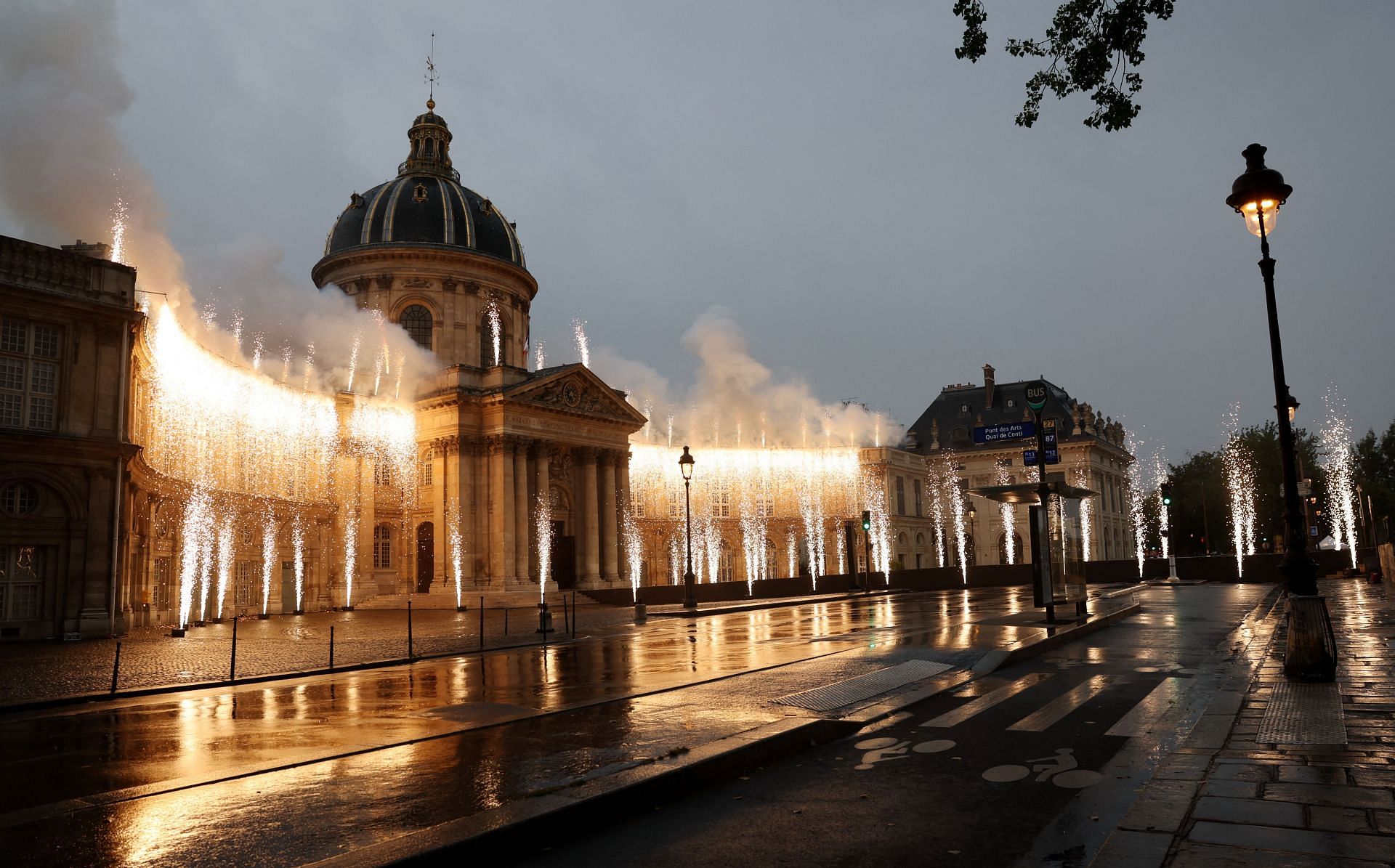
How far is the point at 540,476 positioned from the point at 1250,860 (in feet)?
150

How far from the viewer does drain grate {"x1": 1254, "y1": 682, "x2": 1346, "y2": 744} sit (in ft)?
24.8

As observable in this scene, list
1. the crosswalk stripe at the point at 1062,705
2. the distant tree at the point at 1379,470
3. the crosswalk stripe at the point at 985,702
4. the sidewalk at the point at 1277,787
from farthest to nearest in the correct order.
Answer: the distant tree at the point at 1379,470, the crosswalk stripe at the point at 985,702, the crosswalk stripe at the point at 1062,705, the sidewalk at the point at 1277,787

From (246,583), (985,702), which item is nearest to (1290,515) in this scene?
(985,702)

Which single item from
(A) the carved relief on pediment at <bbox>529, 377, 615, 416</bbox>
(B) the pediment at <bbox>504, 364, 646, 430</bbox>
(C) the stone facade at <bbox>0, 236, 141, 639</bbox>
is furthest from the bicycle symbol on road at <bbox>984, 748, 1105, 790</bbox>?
(A) the carved relief on pediment at <bbox>529, 377, 615, 416</bbox>

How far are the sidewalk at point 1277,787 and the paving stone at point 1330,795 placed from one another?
0.01 meters

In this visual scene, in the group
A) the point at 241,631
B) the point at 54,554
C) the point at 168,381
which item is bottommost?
the point at 241,631

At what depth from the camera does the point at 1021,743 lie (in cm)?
845

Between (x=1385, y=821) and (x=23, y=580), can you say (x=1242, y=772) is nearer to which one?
(x=1385, y=821)

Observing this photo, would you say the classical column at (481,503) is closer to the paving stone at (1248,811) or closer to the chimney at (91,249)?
the chimney at (91,249)

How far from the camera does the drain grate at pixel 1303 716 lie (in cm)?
755

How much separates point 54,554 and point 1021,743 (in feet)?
79.9

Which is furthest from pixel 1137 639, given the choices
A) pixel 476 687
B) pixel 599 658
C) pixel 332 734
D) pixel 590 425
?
pixel 590 425

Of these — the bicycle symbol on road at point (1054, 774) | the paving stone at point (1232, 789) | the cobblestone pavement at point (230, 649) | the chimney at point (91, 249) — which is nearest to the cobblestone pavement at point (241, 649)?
the cobblestone pavement at point (230, 649)

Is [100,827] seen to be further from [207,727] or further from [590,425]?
[590,425]
